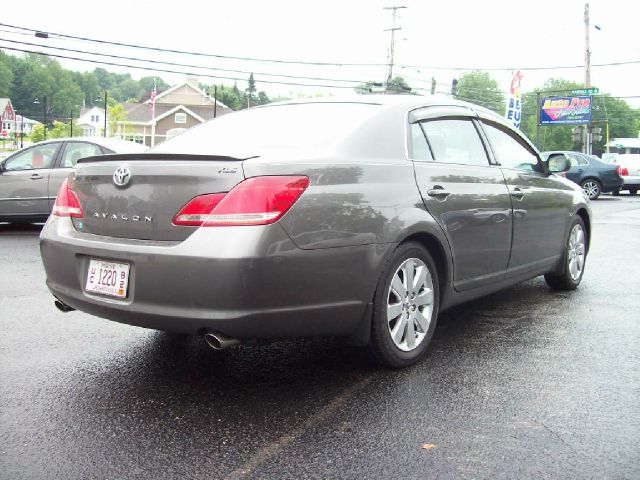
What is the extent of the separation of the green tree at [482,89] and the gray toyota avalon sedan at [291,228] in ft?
332

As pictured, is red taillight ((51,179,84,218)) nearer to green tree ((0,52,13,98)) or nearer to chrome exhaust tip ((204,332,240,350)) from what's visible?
chrome exhaust tip ((204,332,240,350))

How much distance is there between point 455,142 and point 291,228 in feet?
5.97

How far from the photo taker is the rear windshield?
11.6 feet

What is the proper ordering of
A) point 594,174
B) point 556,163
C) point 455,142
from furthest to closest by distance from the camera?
point 594,174
point 556,163
point 455,142

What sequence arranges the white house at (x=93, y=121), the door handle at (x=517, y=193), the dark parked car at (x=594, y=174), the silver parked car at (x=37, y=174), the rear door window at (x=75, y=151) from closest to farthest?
the door handle at (x=517, y=193)
the silver parked car at (x=37, y=174)
the rear door window at (x=75, y=151)
the dark parked car at (x=594, y=174)
the white house at (x=93, y=121)

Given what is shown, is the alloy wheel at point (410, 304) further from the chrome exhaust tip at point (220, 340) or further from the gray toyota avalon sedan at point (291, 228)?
the chrome exhaust tip at point (220, 340)

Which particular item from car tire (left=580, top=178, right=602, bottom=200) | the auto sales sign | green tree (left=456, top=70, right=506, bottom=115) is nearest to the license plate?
car tire (left=580, top=178, right=602, bottom=200)

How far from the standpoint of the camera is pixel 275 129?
381 centimetres

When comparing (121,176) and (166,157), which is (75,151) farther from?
(166,157)

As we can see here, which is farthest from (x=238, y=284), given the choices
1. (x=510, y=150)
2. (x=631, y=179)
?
(x=631, y=179)

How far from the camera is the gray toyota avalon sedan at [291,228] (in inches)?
117

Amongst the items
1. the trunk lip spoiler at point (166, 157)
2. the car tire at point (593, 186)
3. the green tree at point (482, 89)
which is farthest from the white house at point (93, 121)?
the trunk lip spoiler at point (166, 157)

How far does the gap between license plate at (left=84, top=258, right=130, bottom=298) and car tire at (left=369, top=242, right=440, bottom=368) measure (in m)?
1.28

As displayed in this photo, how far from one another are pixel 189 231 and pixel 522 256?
2834mm
